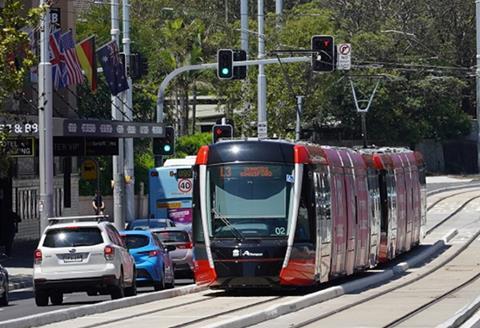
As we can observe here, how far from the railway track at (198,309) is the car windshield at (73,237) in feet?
6.52

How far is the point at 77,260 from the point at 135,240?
17.5ft

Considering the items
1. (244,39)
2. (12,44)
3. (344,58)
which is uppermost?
(244,39)

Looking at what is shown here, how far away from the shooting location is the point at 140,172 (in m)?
68.6

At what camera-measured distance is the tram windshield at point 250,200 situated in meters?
26.9

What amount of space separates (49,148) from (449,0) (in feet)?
218

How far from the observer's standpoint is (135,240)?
32.5 metres

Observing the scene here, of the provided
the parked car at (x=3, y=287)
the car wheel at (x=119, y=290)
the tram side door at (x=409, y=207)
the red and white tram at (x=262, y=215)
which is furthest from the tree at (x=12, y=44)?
the tram side door at (x=409, y=207)

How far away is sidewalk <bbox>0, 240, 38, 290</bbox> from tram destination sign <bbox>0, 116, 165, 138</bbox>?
13.7 ft

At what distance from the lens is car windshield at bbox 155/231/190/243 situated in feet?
122

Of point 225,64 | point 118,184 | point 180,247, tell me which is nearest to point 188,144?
point 118,184

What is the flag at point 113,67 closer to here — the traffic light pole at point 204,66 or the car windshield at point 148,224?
the traffic light pole at point 204,66

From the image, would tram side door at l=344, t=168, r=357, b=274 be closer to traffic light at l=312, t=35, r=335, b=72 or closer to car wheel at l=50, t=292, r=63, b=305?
car wheel at l=50, t=292, r=63, b=305

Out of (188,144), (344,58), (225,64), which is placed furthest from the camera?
(188,144)

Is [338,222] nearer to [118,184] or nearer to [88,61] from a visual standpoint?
[118,184]
